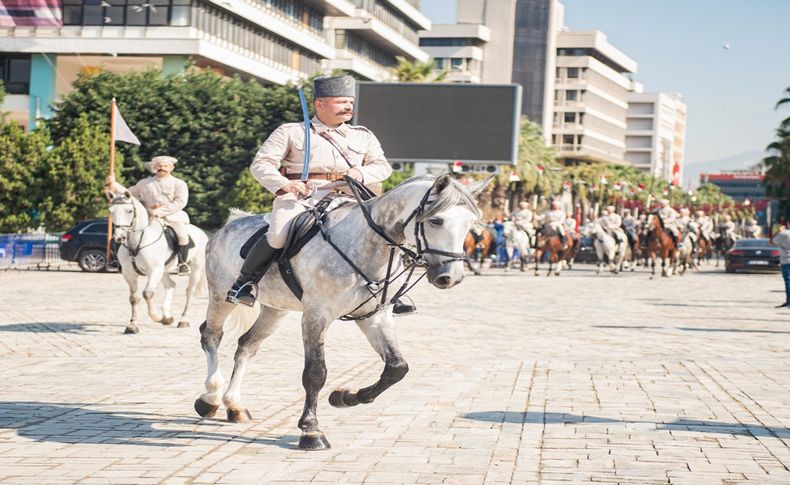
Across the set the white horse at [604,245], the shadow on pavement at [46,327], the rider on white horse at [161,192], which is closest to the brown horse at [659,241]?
the white horse at [604,245]

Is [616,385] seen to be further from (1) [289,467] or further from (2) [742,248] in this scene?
(2) [742,248]

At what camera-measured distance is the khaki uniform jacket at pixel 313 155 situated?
7934 millimetres

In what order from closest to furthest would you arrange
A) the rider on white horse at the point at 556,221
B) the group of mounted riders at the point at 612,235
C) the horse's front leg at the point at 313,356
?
the horse's front leg at the point at 313,356
the group of mounted riders at the point at 612,235
the rider on white horse at the point at 556,221

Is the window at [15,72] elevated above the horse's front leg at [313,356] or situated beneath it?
elevated above

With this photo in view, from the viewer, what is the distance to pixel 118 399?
31.0ft

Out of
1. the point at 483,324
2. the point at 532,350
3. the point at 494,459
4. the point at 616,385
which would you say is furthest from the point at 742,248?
the point at 494,459

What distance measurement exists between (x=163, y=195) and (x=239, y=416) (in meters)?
8.34

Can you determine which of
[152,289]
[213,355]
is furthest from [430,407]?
[152,289]

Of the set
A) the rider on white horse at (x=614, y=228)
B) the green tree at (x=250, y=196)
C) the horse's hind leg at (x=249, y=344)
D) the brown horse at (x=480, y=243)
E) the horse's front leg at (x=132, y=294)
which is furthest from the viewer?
the green tree at (x=250, y=196)

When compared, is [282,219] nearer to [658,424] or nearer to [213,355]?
[213,355]

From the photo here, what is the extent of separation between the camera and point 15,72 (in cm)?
5638

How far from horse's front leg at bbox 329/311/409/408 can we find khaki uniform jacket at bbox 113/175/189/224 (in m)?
8.73

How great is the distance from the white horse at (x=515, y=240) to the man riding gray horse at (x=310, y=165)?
32597 millimetres

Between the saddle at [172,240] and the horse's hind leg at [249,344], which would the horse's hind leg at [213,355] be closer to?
the horse's hind leg at [249,344]
